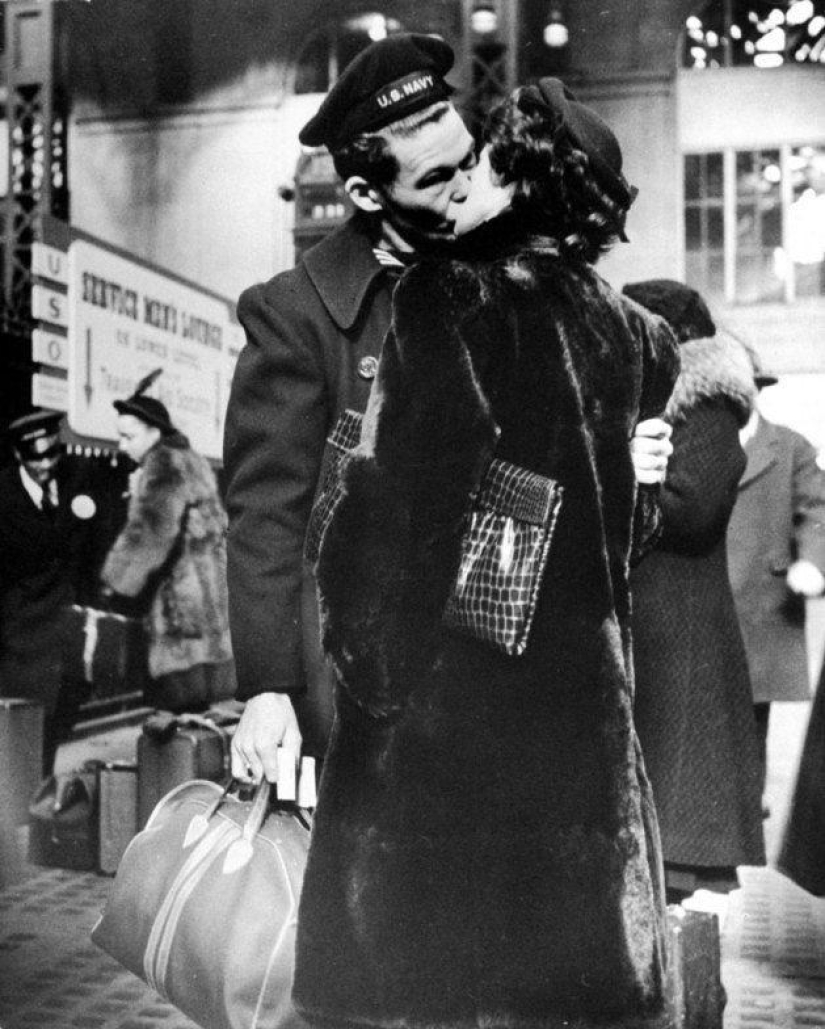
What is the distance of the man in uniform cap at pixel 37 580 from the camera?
4.45 m

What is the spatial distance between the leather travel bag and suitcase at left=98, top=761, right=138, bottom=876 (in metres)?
2.01

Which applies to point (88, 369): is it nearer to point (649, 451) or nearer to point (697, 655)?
point (697, 655)

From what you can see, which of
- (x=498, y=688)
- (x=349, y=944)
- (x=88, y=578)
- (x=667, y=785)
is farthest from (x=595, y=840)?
(x=88, y=578)

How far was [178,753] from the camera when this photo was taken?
410cm

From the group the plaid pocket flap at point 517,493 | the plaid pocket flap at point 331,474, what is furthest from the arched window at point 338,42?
the plaid pocket flap at point 517,493

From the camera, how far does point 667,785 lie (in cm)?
332

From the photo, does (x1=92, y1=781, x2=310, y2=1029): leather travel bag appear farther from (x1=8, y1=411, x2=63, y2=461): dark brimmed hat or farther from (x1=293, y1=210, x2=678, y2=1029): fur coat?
(x1=8, y1=411, x2=63, y2=461): dark brimmed hat

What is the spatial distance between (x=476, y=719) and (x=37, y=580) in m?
3.08

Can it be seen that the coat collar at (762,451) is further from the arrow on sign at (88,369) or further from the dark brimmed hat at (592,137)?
the arrow on sign at (88,369)

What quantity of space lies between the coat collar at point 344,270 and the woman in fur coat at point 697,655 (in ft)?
3.77

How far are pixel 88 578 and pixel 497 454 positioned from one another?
391 cm

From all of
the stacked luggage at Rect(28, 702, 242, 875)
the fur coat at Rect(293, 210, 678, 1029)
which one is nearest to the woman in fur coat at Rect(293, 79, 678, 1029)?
the fur coat at Rect(293, 210, 678, 1029)

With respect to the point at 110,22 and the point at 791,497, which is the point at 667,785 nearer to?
the point at 791,497

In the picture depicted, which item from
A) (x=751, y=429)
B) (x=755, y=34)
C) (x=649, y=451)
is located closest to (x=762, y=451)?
(x=751, y=429)
